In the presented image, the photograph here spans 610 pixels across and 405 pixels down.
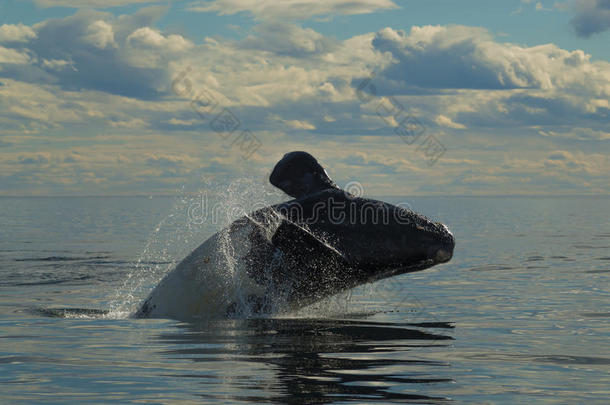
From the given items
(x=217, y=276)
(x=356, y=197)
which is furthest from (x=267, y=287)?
(x=356, y=197)

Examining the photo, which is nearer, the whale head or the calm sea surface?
the calm sea surface

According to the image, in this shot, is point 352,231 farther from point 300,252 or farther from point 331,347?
point 331,347

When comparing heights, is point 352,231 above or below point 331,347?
above

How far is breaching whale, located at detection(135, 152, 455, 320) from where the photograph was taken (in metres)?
13.5

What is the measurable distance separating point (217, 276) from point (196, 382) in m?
4.62

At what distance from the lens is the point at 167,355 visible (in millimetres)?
11688

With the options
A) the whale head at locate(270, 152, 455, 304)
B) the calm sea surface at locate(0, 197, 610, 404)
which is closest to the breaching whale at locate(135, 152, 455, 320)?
the whale head at locate(270, 152, 455, 304)

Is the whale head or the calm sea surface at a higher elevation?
the whale head

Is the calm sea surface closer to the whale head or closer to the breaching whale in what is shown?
the breaching whale

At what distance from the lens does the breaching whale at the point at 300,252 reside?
13484mm

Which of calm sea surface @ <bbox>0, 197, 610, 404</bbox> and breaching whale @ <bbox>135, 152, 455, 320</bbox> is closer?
calm sea surface @ <bbox>0, 197, 610, 404</bbox>

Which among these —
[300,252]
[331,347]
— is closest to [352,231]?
[300,252]

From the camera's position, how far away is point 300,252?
45.1 feet

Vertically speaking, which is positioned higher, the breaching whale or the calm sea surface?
the breaching whale
